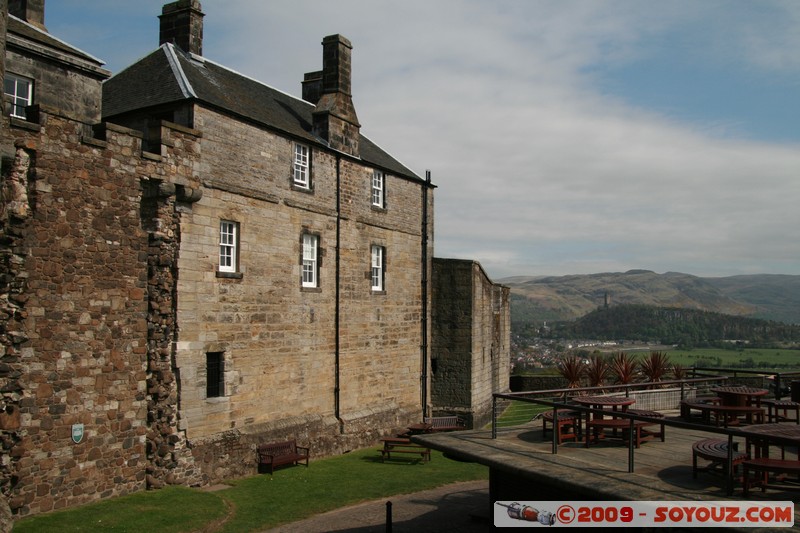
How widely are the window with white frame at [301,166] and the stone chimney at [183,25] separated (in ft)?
14.7

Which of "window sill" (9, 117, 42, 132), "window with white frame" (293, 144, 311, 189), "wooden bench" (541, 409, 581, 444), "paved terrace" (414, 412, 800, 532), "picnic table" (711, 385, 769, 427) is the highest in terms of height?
"window with white frame" (293, 144, 311, 189)

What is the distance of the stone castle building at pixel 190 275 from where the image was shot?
14.0 m

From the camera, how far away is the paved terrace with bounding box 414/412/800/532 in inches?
325

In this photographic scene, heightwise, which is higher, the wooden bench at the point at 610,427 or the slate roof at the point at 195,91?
the slate roof at the point at 195,91

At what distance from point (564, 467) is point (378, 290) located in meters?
16.8

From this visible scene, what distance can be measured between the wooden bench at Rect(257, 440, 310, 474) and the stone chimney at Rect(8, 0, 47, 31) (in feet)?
46.5

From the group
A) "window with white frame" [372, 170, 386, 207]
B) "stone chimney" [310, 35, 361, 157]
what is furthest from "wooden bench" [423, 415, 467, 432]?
"stone chimney" [310, 35, 361, 157]

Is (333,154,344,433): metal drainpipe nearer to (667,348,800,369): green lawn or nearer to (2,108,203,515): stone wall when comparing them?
(2,108,203,515): stone wall

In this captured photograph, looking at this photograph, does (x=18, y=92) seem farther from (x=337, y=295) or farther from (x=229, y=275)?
(x=337, y=295)

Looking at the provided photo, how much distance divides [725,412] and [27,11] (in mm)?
21624

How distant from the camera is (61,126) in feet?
47.1

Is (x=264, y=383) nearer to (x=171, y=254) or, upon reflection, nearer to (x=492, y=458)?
(x=171, y=254)

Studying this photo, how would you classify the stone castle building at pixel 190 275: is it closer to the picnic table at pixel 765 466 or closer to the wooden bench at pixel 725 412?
the picnic table at pixel 765 466

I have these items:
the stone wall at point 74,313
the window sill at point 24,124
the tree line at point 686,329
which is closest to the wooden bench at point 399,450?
the stone wall at point 74,313
